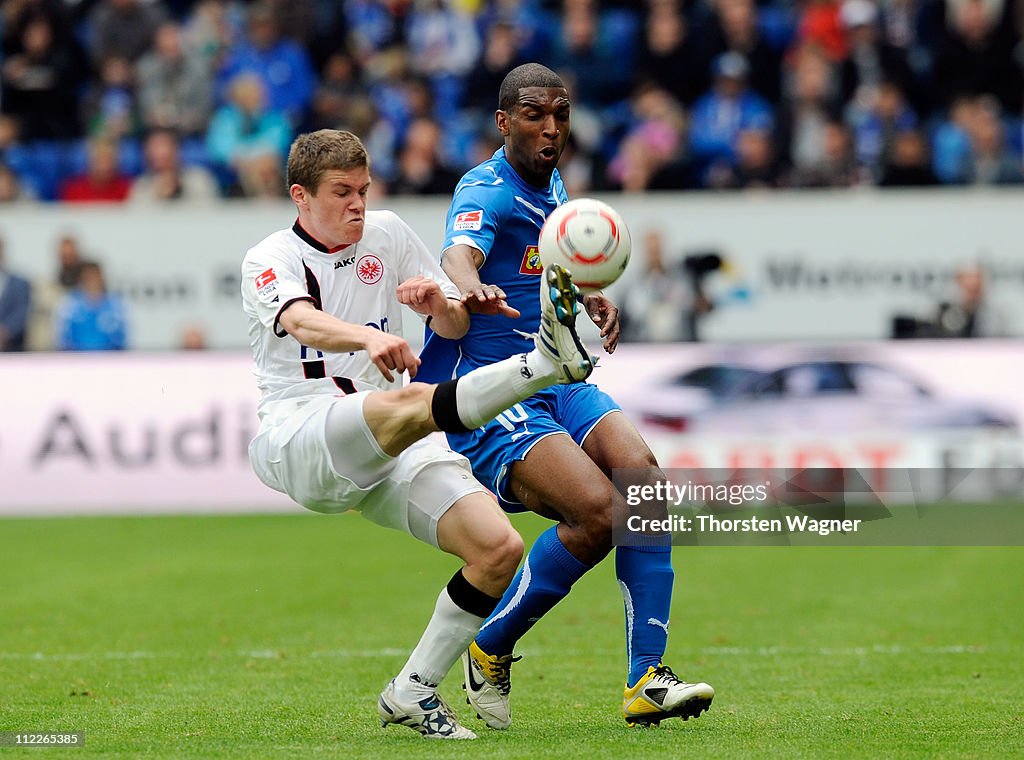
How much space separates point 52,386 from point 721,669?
32.0 ft

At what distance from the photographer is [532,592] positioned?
23.1 ft

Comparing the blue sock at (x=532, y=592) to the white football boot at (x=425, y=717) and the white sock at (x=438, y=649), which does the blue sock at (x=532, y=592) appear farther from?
the white football boot at (x=425, y=717)

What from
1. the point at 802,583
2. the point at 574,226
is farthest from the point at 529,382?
the point at 802,583

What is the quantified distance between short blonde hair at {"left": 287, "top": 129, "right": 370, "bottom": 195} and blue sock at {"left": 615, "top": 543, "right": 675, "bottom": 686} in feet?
6.41

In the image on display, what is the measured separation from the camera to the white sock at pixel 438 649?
656cm

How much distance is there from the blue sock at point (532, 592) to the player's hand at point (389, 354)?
1181mm

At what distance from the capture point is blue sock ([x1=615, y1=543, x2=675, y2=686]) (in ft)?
22.2

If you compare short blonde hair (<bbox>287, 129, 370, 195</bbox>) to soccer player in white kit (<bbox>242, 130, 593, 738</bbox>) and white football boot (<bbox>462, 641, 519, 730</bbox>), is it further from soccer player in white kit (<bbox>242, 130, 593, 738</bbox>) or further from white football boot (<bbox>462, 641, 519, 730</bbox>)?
white football boot (<bbox>462, 641, 519, 730</bbox>)

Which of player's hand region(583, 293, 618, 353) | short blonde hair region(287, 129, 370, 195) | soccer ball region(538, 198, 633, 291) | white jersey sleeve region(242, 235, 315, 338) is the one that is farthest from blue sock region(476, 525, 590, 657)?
short blonde hair region(287, 129, 370, 195)

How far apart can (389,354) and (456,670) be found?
3.40 m

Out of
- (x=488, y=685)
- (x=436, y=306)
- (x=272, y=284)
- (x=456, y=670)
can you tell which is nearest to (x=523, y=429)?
(x=436, y=306)

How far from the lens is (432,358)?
7.32 m

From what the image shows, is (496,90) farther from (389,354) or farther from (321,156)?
(389,354)

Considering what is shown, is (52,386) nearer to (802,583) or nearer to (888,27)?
(802,583)
